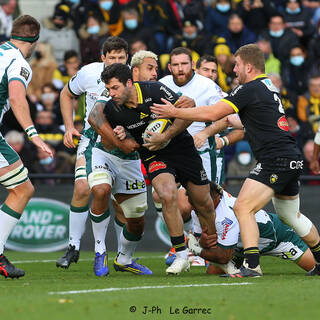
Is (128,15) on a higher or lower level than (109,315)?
higher

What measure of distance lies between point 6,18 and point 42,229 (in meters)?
5.67

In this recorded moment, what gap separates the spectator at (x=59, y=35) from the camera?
19250 mm

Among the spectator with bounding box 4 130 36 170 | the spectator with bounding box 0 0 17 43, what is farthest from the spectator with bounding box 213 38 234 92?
the spectator with bounding box 0 0 17 43

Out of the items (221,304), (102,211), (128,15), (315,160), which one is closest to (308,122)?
(128,15)

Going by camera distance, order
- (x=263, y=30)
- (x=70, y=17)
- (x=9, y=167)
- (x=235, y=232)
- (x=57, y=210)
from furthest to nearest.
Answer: (x=70, y=17)
(x=263, y=30)
(x=57, y=210)
(x=235, y=232)
(x=9, y=167)

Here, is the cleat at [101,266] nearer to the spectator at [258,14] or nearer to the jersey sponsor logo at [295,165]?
the jersey sponsor logo at [295,165]

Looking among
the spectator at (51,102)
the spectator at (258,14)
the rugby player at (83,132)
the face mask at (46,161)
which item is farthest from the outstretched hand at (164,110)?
the spectator at (258,14)

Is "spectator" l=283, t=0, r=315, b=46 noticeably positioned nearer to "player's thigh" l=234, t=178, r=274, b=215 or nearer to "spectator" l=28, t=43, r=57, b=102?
"spectator" l=28, t=43, r=57, b=102

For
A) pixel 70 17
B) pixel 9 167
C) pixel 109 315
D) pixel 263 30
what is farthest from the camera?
pixel 70 17

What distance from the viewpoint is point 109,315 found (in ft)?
20.6

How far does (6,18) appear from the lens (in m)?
18.6

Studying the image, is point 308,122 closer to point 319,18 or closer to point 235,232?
point 319,18

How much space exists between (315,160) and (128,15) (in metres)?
8.78

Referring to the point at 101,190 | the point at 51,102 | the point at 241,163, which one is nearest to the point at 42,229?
the point at 51,102
